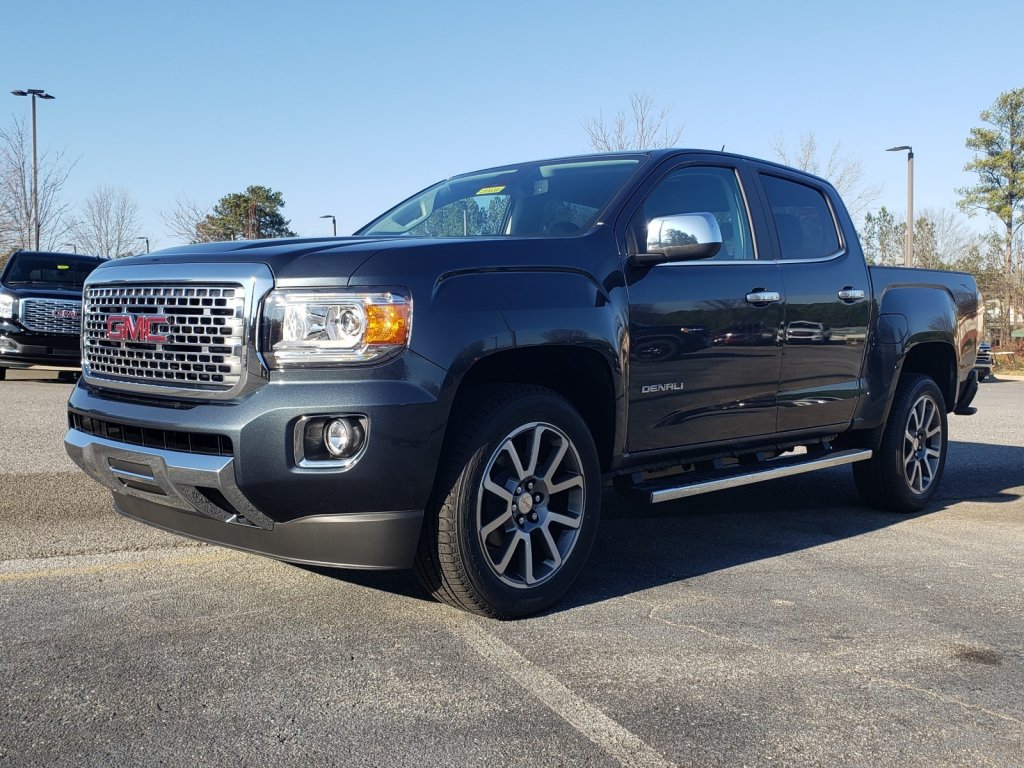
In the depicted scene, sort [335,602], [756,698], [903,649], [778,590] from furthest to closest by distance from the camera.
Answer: [778,590]
[335,602]
[903,649]
[756,698]

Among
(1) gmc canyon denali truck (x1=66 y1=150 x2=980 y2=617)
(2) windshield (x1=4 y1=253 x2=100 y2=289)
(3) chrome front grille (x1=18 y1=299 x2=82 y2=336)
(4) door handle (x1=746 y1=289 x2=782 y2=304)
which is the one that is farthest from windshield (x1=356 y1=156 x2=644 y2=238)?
(2) windshield (x1=4 y1=253 x2=100 y2=289)

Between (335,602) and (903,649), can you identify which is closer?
(903,649)

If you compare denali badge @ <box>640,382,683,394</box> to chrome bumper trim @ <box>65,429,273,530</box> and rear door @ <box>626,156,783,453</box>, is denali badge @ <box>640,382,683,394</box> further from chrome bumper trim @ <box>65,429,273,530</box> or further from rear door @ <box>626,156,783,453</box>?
chrome bumper trim @ <box>65,429,273,530</box>

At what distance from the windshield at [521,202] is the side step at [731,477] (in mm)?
1179

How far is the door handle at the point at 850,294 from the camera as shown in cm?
566

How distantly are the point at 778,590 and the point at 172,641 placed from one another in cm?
247

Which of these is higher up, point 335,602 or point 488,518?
point 488,518

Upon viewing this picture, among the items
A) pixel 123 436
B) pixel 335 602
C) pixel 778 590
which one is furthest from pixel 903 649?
pixel 123 436

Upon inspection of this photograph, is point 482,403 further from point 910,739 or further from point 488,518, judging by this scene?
point 910,739

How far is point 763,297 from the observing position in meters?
5.02

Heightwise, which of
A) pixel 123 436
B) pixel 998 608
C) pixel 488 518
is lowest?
pixel 998 608

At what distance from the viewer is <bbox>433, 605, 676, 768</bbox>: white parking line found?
2.71 meters

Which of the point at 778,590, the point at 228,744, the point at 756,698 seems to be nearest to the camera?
the point at 228,744

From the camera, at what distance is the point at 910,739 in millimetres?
2846
